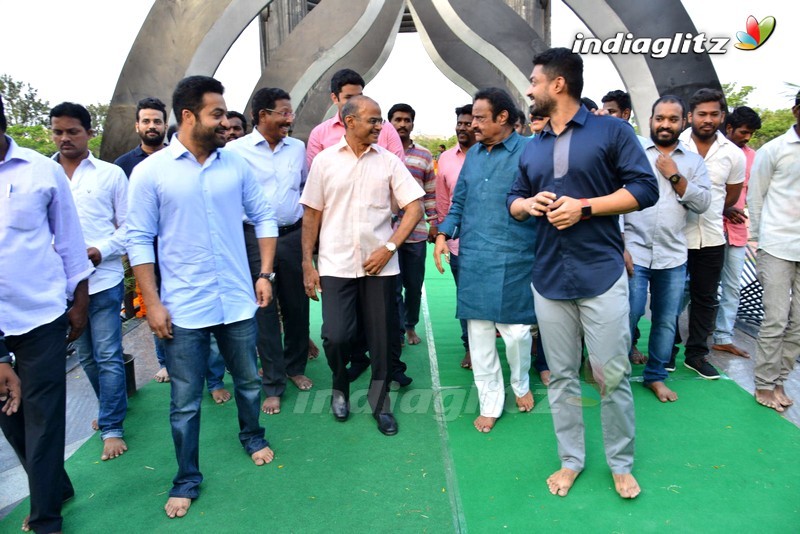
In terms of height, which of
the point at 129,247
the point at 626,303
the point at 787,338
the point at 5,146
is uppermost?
the point at 5,146

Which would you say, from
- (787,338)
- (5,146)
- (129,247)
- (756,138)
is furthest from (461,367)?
(756,138)

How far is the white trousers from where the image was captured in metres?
3.47

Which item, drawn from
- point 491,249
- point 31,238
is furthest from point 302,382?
point 31,238

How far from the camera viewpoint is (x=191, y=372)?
108 inches

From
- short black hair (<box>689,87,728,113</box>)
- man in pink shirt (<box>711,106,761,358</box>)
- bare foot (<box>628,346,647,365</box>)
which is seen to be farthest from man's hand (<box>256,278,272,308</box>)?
man in pink shirt (<box>711,106,761,358</box>)

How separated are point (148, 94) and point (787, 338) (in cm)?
845

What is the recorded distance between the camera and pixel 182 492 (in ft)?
9.10

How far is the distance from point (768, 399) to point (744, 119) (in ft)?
8.76

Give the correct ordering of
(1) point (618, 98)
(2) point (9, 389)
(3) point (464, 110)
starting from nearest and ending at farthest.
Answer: (2) point (9, 389) < (3) point (464, 110) < (1) point (618, 98)

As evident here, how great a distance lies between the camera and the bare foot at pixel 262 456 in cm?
317

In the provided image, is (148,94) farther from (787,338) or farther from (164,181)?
(787,338)

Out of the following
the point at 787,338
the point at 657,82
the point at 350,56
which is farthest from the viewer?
the point at 350,56

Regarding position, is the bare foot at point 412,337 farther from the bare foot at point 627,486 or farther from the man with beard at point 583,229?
the bare foot at point 627,486

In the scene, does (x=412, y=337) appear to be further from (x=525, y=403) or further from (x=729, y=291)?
(x=729, y=291)
